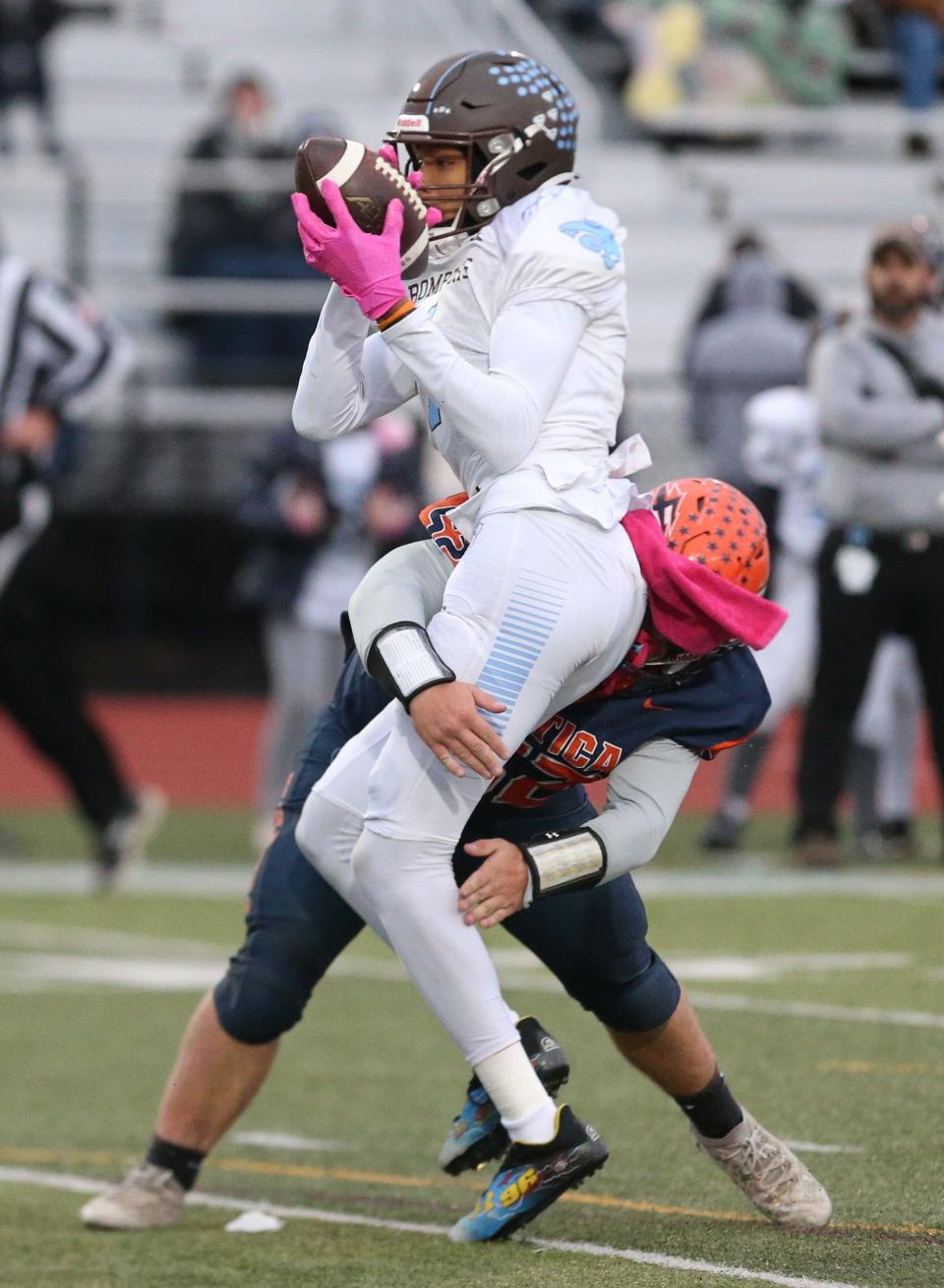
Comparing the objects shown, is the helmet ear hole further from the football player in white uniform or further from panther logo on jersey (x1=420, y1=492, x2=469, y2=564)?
panther logo on jersey (x1=420, y1=492, x2=469, y2=564)

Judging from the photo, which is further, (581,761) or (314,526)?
(314,526)

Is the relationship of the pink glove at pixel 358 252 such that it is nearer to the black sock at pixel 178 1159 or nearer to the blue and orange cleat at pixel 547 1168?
the blue and orange cleat at pixel 547 1168

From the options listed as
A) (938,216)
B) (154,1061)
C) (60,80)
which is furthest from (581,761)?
(60,80)

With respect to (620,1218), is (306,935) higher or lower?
higher

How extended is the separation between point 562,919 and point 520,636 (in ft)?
1.72

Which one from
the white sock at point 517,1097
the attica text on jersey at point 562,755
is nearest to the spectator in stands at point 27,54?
the attica text on jersey at point 562,755

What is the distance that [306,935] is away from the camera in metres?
4.12

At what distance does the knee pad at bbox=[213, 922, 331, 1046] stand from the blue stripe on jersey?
729 mm

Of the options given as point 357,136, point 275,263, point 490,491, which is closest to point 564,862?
point 490,491

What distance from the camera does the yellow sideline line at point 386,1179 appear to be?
3875 mm

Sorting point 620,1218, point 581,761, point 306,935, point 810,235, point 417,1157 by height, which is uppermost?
point 581,761

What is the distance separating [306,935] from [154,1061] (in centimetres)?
202

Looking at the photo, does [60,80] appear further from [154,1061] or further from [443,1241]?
[443,1241]

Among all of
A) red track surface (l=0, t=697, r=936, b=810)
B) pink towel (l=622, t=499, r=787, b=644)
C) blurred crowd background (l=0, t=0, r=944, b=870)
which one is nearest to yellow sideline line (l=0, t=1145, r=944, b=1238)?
pink towel (l=622, t=499, r=787, b=644)
